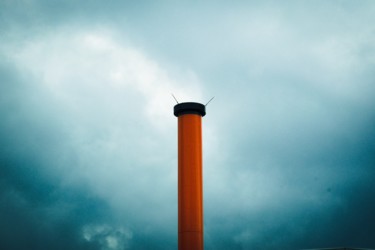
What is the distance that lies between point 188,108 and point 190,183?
376 centimetres

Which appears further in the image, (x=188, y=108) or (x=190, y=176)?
(x=188, y=108)

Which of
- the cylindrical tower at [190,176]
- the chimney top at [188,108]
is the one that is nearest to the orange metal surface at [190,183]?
the cylindrical tower at [190,176]

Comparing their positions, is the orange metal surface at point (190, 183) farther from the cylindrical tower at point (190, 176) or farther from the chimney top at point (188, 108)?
the chimney top at point (188, 108)

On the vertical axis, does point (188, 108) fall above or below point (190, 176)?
above

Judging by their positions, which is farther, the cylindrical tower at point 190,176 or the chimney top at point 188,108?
the chimney top at point 188,108

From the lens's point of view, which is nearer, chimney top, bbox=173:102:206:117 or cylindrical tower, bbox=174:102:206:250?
cylindrical tower, bbox=174:102:206:250

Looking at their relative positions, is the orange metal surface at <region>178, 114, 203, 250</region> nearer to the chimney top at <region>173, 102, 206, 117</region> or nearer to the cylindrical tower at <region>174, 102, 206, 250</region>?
the cylindrical tower at <region>174, 102, 206, 250</region>

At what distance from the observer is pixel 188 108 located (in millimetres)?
22719

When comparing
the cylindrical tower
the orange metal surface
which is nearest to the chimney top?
the cylindrical tower

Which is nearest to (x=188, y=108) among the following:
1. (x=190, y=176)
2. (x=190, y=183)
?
(x=190, y=176)

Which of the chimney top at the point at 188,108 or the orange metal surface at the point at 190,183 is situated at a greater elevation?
the chimney top at the point at 188,108

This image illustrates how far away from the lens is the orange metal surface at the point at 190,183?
21203mm

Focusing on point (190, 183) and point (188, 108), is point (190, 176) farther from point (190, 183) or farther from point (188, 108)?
point (188, 108)

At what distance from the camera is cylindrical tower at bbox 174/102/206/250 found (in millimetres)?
21234
